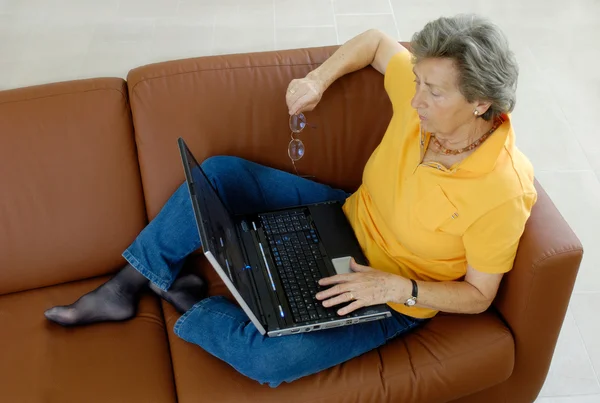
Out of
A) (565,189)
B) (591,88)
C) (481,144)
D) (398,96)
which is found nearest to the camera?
(481,144)

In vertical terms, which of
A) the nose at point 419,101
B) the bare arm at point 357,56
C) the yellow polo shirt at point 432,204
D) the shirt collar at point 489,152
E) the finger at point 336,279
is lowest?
the finger at point 336,279

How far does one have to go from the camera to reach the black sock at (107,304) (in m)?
1.66

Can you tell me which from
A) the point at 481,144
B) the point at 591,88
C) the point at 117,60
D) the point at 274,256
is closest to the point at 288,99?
the point at 274,256

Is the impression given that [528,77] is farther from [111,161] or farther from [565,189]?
[111,161]

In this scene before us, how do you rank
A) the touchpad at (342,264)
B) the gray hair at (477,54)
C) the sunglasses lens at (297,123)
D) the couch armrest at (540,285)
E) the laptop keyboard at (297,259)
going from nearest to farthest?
1. the gray hair at (477,54)
2. the couch armrest at (540,285)
3. the laptop keyboard at (297,259)
4. the touchpad at (342,264)
5. the sunglasses lens at (297,123)

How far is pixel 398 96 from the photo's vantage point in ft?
5.40

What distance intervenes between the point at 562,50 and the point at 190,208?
233 centimetres

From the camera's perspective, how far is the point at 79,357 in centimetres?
159

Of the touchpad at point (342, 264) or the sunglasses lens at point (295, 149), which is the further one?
the sunglasses lens at point (295, 149)

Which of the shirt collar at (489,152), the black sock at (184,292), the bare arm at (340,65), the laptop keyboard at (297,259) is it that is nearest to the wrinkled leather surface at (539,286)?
the shirt collar at (489,152)

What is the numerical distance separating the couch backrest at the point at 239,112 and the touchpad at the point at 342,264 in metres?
0.33

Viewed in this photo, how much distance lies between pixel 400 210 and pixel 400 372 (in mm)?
387

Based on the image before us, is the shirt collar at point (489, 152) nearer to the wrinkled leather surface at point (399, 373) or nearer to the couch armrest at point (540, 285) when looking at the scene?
the couch armrest at point (540, 285)

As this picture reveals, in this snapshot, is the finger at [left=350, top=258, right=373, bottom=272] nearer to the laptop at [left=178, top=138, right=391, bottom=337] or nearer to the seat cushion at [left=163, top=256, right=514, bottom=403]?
the laptop at [left=178, top=138, right=391, bottom=337]
